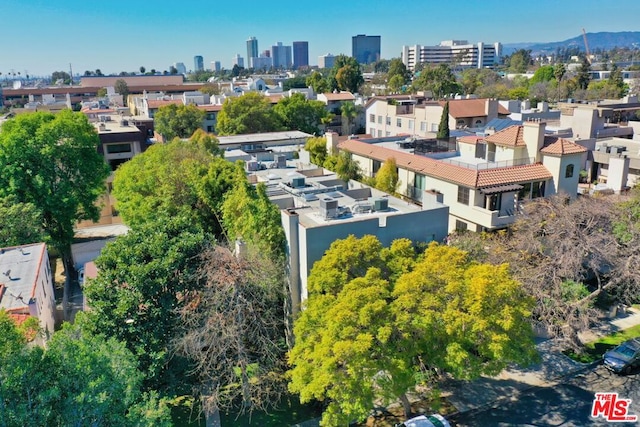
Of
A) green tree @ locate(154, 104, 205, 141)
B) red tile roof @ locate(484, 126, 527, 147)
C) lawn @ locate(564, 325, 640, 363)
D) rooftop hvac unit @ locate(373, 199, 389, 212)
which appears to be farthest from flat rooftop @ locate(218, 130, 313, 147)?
lawn @ locate(564, 325, 640, 363)

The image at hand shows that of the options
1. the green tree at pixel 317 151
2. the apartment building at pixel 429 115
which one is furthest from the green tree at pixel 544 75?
the green tree at pixel 317 151

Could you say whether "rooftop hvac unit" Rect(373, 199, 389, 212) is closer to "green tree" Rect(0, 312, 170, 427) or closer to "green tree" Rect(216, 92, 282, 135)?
A: "green tree" Rect(0, 312, 170, 427)

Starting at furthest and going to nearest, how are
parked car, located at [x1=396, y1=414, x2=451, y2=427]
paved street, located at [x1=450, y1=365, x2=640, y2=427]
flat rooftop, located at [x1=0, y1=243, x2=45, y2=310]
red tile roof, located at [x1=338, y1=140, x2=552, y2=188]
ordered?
red tile roof, located at [x1=338, y1=140, x2=552, y2=188], flat rooftop, located at [x1=0, y1=243, x2=45, y2=310], paved street, located at [x1=450, y1=365, x2=640, y2=427], parked car, located at [x1=396, y1=414, x2=451, y2=427]

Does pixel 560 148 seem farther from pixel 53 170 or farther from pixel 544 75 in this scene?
pixel 544 75

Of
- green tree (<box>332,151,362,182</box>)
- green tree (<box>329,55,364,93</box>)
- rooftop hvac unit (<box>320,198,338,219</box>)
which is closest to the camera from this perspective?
rooftop hvac unit (<box>320,198,338,219</box>)

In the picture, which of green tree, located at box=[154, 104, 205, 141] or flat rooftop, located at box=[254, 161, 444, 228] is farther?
green tree, located at box=[154, 104, 205, 141]

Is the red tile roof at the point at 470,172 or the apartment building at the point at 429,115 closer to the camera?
the red tile roof at the point at 470,172

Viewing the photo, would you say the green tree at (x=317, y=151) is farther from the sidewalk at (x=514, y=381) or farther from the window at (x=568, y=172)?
the sidewalk at (x=514, y=381)

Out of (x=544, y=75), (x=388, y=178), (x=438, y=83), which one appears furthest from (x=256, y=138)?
(x=544, y=75)
